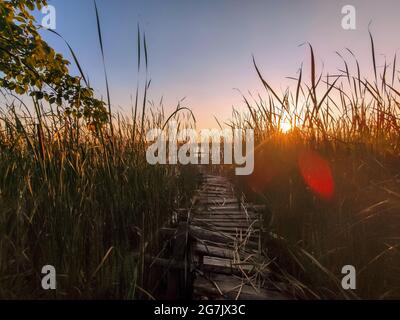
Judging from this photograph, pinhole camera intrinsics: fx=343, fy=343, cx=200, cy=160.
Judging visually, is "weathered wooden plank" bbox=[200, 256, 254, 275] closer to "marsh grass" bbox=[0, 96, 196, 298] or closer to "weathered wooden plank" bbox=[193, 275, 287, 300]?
"weathered wooden plank" bbox=[193, 275, 287, 300]

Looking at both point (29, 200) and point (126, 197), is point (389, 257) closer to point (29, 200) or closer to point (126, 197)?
point (126, 197)

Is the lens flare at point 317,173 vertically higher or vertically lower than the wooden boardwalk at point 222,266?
higher

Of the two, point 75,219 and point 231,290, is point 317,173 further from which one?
point 75,219

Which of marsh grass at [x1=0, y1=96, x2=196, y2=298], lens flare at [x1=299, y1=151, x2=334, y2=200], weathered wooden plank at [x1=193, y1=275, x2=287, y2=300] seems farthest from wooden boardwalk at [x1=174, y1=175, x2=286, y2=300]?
lens flare at [x1=299, y1=151, x2=334, y2=200]

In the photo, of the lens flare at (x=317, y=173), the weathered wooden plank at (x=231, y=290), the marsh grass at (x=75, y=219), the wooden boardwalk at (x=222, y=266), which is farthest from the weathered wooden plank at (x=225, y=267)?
the lens flare at (x=317, y=173)

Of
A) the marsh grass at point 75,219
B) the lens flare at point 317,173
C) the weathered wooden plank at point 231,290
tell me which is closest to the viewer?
the marsh grass at point 75,219

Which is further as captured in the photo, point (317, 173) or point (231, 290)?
point (317, 173)

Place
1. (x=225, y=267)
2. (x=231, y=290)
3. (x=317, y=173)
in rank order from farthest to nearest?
(x=317, y=173), (x=225, y=267), (x=231, y=290)

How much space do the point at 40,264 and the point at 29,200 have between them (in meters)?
0.40

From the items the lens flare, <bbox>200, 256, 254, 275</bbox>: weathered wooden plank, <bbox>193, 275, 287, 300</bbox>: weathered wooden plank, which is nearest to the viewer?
<bbox>193, 275, 287, 300</bbox>: weathered wooden plank

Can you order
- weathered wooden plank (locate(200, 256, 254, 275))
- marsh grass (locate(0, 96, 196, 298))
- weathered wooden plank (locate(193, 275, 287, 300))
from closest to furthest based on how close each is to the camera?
marsh grass (locate(0, 96, 196, 298))
weathered wooden plank (locate(193, 275, 287, 300))
weathered wooden plank (locate(200, 256, 254, 275))

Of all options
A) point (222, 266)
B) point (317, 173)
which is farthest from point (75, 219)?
point (317, 173)

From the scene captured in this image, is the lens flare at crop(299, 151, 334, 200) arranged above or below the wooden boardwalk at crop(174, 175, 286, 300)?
above

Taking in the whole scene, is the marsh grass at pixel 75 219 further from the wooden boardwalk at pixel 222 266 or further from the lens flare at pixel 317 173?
the lens flare at pixel 317 173
